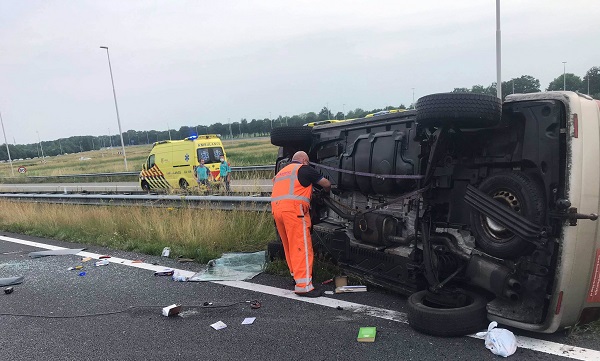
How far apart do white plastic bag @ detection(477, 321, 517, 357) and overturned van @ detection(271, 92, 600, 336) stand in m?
0.14

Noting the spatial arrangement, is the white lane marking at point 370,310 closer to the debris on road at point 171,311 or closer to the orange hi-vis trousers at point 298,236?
the orange hi-vis trousers at point 298,236

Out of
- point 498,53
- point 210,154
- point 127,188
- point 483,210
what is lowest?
point 127,188

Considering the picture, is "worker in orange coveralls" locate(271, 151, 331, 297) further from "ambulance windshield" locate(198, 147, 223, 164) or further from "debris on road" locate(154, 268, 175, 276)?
"ambulance windshield" locate(198, 147, 223, 164)

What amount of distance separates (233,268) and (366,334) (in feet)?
7.87

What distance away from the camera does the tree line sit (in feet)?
45.8

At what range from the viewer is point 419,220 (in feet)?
12.6

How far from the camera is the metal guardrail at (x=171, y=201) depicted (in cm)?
697

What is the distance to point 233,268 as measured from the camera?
5.29 metres

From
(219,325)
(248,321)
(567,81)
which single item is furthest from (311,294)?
(567,81)

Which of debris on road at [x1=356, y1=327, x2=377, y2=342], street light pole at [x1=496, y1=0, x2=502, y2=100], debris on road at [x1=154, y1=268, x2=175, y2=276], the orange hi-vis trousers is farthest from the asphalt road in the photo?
street light pole at [x1=496, y1=0, x2=502, y2=100]

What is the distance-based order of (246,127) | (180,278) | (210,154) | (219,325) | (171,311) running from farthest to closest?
(246,127)
(210,154)
(180,278)
(171,311)
(219,325)

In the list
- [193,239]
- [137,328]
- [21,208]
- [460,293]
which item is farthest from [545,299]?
[21,208]

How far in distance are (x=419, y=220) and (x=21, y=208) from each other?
35.3ft

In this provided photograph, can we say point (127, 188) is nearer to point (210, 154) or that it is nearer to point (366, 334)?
point (210, 154)
